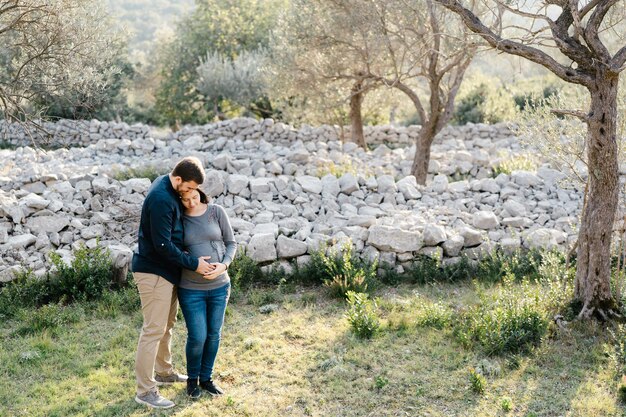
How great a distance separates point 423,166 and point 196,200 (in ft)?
26.6

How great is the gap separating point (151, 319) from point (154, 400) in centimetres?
72

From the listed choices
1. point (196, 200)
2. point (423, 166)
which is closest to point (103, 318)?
point (196, 200)

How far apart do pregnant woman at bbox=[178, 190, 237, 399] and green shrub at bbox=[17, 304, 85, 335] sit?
2.29 metres

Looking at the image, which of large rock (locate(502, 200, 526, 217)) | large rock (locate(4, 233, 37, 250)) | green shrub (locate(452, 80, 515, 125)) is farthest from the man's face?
green shrub (locate(452, 80, 515, 125))

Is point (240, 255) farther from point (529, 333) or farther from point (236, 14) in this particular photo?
point (236, 14)

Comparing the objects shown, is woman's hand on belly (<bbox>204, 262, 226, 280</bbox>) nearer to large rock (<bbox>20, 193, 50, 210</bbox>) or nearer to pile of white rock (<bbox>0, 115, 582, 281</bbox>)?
pile of white rock (<bbox>0, 115, 582, 281</bbox>)

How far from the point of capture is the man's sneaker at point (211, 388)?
5531 millimetres

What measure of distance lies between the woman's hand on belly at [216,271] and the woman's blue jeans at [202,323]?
0.18 meters

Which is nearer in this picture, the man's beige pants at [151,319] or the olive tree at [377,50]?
the man's beige pants at [151,319]

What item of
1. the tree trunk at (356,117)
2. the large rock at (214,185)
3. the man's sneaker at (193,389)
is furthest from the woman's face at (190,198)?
the tree trunk at (356,117)

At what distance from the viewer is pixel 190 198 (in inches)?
199

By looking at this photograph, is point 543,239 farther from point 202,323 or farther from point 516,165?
point 202,323

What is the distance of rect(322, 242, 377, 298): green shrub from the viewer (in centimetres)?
773

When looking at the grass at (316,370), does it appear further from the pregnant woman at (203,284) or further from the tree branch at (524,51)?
the tree branch at (524,51)
